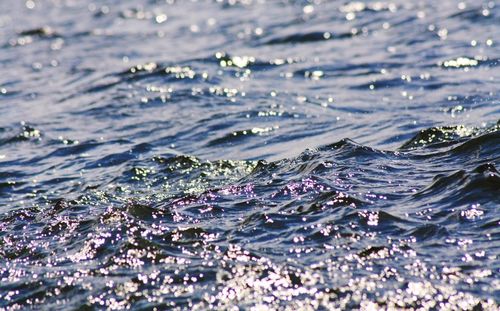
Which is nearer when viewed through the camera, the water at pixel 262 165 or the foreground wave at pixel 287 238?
the foreground wave at pixel 287 238

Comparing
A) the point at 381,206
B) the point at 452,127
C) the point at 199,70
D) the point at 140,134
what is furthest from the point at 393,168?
the point at 199,70

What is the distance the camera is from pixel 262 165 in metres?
8.34

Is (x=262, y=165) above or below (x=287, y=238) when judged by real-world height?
below

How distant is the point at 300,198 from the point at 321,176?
0.53 metres

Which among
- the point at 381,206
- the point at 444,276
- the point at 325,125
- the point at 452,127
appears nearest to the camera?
the point at 444,276

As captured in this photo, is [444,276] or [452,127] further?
[452,127]

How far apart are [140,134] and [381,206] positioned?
15.8 ft

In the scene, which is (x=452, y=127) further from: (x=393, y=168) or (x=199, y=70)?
(x=199, y=70)

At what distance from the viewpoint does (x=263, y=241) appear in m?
6.11

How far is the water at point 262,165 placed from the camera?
547cm

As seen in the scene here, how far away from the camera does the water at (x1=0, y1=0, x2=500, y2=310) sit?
18.0ft

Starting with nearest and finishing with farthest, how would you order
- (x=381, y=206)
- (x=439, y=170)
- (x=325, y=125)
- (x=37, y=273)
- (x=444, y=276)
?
(x=444, y=276), (x=37, y=273), (x=381, y=206), (x=439, y=170), (x=325, y=125)

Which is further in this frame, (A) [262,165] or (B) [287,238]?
(A) [262,165]

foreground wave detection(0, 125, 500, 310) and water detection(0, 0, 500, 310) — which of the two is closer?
foreground wave detection(0, 125, 500, 310)
